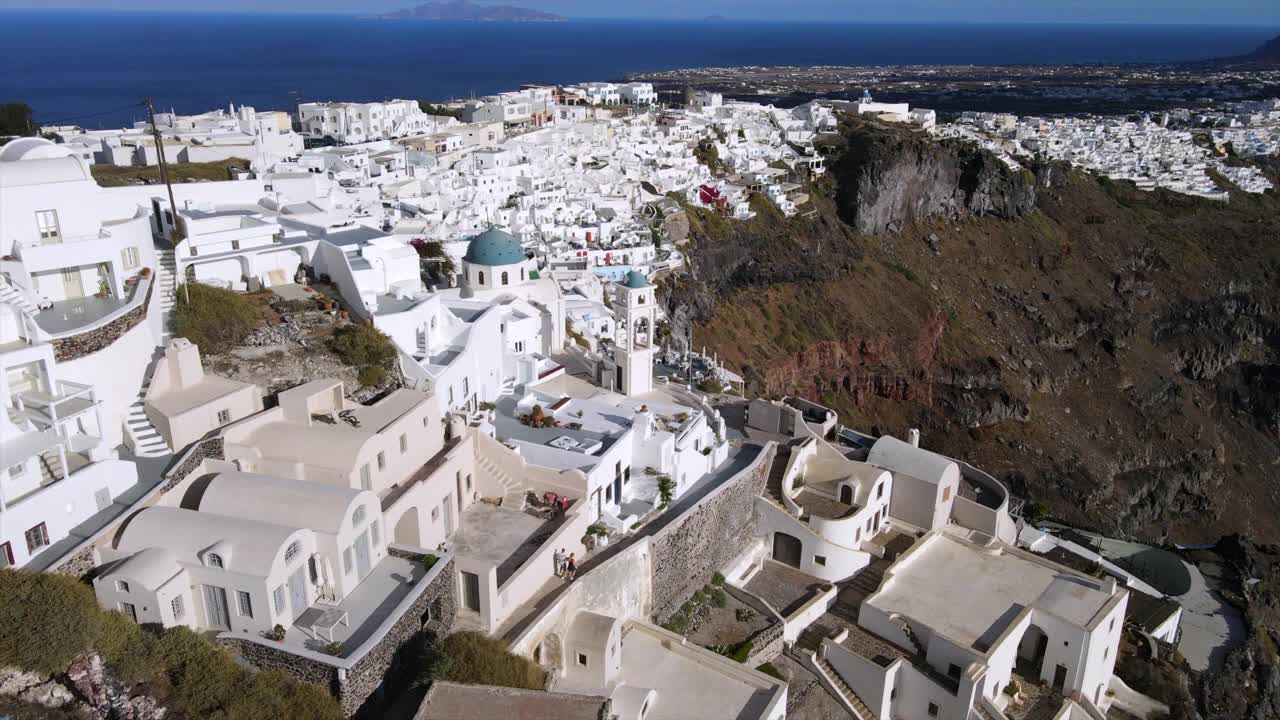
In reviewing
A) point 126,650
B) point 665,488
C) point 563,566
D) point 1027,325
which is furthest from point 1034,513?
point 1027,325

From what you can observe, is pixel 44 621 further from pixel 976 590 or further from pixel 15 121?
pixel 15 121

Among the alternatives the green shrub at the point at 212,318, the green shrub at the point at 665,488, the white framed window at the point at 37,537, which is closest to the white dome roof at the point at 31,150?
the green shrub at the point at 212,318

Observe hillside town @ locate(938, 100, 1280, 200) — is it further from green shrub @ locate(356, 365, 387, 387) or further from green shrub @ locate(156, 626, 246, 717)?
green shrub @ locate(156, 626, 246, 717)

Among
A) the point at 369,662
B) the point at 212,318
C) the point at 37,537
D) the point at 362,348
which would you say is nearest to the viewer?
the point at 369,662

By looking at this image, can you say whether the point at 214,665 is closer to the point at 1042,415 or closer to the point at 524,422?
the point at 524,422

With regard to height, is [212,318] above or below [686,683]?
above

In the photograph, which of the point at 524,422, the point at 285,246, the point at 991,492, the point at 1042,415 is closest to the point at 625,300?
the point at 524,422

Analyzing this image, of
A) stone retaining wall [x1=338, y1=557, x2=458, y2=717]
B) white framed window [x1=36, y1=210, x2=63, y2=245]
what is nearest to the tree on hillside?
white framed window [x1=36, y1=210, x2=63, y2=245]

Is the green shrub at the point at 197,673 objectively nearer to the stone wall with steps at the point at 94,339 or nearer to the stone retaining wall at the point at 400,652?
the stone retaining wall at the point at 400,652
